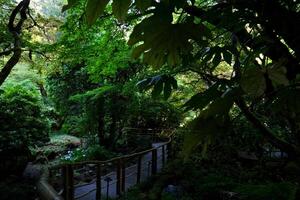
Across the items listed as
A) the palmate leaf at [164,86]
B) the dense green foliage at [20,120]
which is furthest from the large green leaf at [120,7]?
the dense green foliage at [20,120]

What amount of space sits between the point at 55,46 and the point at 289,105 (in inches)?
285

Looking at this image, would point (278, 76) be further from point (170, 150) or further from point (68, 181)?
point (170, 150)

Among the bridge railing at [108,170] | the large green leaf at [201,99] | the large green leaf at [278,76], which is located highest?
the large green leaf at [278,76]

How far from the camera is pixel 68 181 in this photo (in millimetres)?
5336

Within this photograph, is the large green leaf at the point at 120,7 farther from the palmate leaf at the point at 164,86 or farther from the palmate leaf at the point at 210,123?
the palmate leaf at the point at 164,86

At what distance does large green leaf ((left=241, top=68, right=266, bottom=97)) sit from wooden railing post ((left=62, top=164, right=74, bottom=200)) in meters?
4.81

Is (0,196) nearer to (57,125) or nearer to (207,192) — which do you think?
(207,192)

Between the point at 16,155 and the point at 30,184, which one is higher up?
the point at 16,155

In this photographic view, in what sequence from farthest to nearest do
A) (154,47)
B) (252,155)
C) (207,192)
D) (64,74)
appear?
(64,74) < (252,155) < (207,192) < (154,47)

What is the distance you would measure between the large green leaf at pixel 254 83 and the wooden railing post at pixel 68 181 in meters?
4.81

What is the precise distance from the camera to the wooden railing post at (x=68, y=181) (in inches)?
208

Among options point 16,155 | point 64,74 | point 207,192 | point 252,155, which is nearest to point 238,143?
point 252,155

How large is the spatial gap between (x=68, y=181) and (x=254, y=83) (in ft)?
16.2

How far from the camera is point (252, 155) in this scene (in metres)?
9.23
